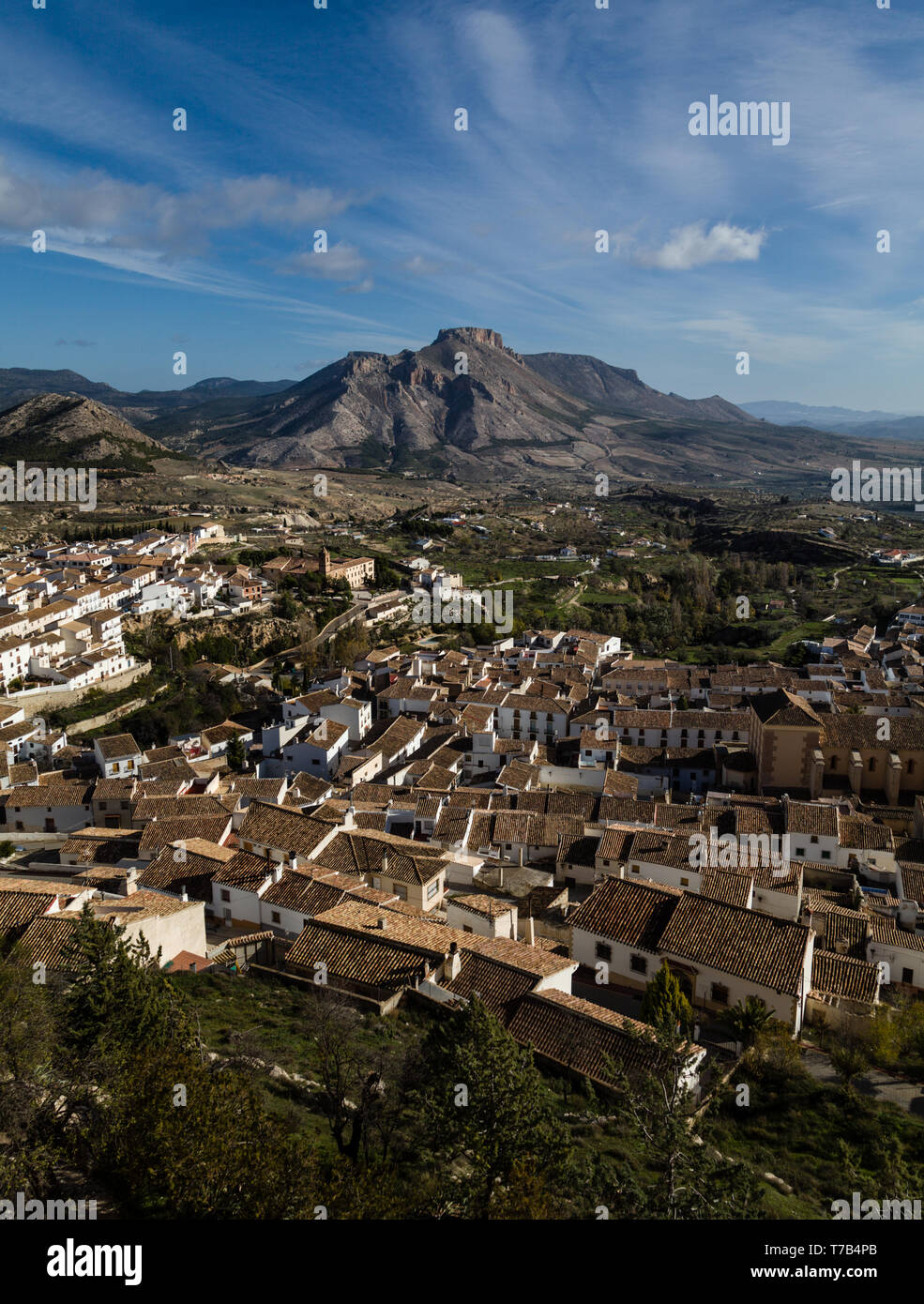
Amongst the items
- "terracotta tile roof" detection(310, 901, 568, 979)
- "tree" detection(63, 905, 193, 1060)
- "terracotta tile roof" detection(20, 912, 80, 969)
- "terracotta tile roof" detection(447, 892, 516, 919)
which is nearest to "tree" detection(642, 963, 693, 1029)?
"terracotta tile roof" detection(310, 901, 568, 979)

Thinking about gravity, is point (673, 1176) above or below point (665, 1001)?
above

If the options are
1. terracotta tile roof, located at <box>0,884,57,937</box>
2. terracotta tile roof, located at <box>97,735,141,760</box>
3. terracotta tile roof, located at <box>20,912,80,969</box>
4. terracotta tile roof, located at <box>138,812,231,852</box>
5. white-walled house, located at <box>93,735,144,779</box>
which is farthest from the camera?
terracotta tile roof, located at <box>97,735,141,760</box>

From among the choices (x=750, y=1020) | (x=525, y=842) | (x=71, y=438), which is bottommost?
(x=750, y=1020)

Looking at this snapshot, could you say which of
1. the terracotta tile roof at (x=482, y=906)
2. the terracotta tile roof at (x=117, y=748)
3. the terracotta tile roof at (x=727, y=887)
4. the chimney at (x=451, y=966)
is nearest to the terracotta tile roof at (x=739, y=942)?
the terracotta tile roof at (x=727, y=887)

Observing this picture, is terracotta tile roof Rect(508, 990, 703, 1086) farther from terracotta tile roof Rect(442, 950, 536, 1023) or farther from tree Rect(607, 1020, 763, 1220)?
tree Rect(607, 1020, 763, 1220)

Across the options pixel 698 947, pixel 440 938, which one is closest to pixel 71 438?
pixel 440 938

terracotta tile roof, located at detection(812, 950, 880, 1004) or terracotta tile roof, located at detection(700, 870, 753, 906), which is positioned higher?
terracotta tile roof, located at detection(700, 870, 753, 906)

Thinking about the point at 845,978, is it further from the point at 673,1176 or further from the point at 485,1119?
the point at 485,1119

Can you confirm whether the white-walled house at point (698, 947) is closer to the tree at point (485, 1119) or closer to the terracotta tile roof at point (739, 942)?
the terracotta tile roof at point (739, 942)
